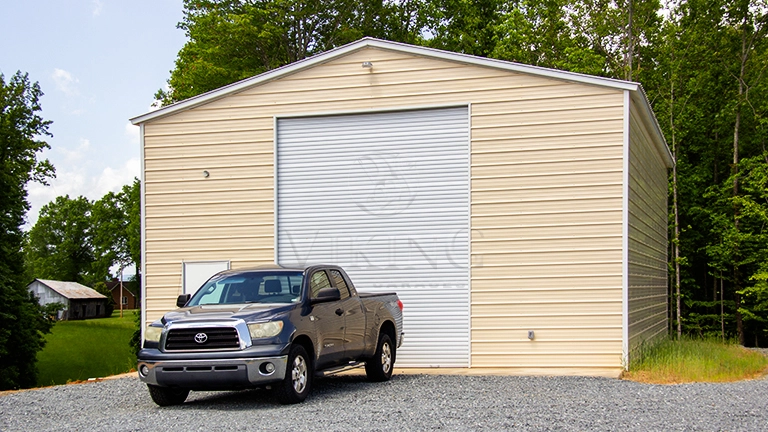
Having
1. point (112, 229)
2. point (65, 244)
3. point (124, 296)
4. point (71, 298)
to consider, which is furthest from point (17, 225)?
point (124, 296)

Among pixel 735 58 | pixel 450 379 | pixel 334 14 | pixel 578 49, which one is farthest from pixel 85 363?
pixel 450 379

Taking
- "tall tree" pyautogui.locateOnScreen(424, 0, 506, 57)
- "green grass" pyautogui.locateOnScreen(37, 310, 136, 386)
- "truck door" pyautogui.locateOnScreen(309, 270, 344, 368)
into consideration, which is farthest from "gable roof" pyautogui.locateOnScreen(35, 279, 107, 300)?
"truck door" pyautogui.locateOnScreen(309, 270, 344, 368)

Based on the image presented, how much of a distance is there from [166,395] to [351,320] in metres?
2.70

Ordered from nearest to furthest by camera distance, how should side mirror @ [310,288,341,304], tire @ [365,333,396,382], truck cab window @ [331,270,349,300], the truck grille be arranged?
the truck grille
side mirror @ [310,288,341,304]
truck cab window @ [331,270,349,300]
tire @ [365,333,396,382]

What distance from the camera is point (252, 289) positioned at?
11.3 metres

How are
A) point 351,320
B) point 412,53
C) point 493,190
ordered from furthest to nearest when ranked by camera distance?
point 412,53 → point 493,190 → point 351,320

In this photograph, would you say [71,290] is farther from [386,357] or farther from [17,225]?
[386,357]

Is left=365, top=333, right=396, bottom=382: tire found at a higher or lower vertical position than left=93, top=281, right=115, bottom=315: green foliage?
higher

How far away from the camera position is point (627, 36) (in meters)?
32.2

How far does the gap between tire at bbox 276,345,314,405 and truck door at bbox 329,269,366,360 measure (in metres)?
1.09

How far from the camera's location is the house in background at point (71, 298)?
83.8 m

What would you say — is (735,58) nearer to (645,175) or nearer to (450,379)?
(645,175)

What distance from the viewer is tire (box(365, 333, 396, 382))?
1251 centimetres

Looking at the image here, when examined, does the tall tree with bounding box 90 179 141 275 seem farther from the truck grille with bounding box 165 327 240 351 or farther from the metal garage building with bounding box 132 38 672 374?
the truck grille with bounding box 165 327 240 351
